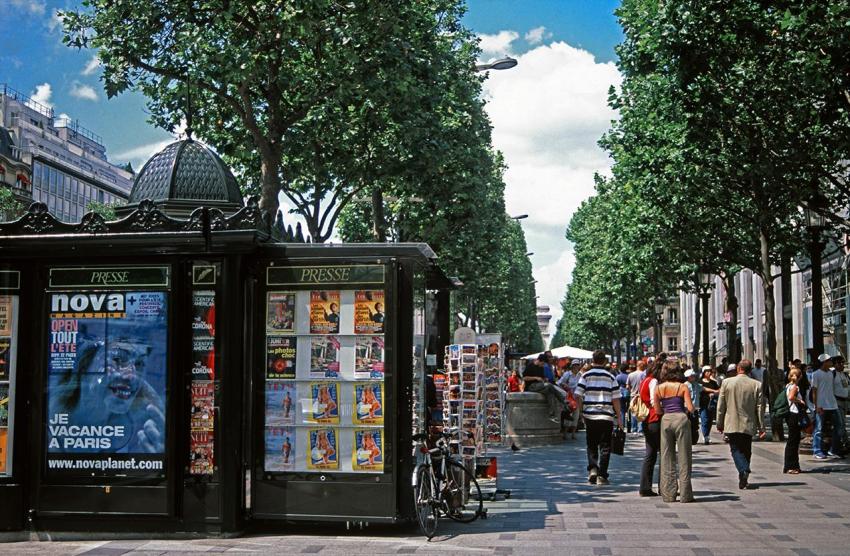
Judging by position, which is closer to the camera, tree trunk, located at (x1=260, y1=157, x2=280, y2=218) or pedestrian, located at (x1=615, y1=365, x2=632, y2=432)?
tree trunk, located at (x1=260, y1=157, x2=280, y2=218)

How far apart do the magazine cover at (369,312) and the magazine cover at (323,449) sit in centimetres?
109

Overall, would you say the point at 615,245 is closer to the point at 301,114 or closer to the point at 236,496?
the point at 301,114

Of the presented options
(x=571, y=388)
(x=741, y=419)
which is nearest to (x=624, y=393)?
(x=571, y=388)

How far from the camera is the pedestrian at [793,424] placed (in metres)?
16.4

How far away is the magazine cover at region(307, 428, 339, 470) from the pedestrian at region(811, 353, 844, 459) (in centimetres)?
1067

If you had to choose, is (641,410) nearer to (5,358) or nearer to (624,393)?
(5,358)

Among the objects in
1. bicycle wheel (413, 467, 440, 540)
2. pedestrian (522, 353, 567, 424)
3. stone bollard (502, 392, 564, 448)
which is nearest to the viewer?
bicycle wheel (413, 467, 440, 540)

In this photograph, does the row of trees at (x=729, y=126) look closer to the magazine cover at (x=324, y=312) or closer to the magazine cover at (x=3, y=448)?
the magazine cover at (x=324, y=312)

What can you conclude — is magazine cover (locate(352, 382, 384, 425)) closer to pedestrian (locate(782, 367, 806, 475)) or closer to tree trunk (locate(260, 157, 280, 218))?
tree trunk (locate(260, 157, 280, 218))

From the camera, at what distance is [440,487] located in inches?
434

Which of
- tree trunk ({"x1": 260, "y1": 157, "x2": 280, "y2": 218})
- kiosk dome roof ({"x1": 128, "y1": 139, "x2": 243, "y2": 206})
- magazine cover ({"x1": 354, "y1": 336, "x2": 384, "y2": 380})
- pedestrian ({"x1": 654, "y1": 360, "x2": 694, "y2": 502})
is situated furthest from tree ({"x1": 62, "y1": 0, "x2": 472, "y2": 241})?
pedestrian ({"x1": 654, "y1": 360, "x2": 694, "y2": 502})

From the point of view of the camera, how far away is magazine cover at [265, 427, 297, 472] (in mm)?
10539

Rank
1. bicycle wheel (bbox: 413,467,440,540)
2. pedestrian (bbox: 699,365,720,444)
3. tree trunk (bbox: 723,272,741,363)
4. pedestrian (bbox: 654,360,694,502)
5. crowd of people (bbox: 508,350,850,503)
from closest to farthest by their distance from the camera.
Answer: bicycle wheel (bbox: 413,467,440,540), pedestrian (bbox: 654,360,694,502), crowd of people (bbox: 508,350,850,503), pedestrian (bbox: 699,365,720,444), tree trunk (bbox: 723,272,741,363)

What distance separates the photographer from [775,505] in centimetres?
1284
